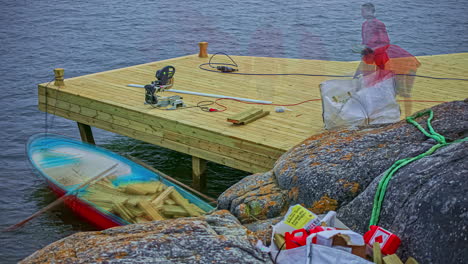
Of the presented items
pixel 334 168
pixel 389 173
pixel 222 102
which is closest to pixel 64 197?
pixel 222 102

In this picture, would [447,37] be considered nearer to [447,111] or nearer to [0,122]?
[0,122]

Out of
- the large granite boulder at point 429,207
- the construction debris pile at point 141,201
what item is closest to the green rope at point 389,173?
the large granite boulder at point 429,207

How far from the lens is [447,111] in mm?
4895

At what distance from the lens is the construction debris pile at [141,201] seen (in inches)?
294

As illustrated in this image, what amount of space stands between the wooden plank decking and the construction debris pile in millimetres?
1048

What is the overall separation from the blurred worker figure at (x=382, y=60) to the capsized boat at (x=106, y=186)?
278 cm

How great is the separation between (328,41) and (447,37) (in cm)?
580

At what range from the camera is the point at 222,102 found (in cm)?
1006

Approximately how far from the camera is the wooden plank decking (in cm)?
842

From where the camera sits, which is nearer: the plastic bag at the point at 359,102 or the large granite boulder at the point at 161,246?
the large granite boulder at the point at 161,246

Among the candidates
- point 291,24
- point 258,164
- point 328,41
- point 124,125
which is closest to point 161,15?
point 291,24

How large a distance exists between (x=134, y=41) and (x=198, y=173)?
14.5m

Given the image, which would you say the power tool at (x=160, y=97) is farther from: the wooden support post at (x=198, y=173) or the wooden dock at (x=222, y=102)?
the wooden support post at (x=198, y=173)

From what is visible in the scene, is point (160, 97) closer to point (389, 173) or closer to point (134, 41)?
point (389, 173)
